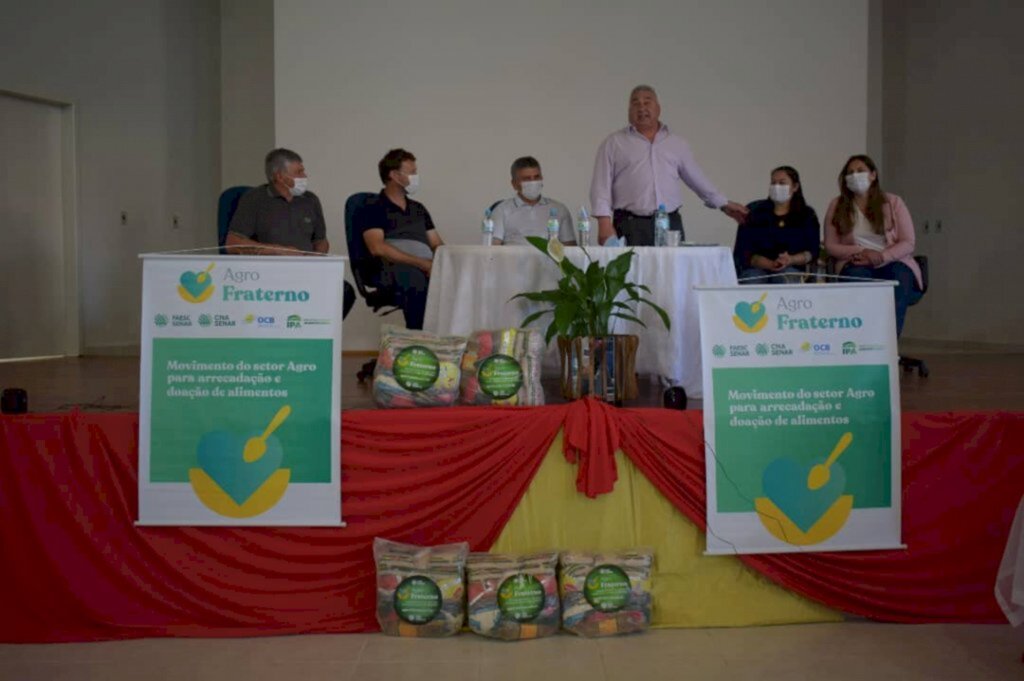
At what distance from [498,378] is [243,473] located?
0.75 m

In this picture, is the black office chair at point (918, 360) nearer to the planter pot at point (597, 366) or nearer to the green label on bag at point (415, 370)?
the planter pot at point (597, 366)

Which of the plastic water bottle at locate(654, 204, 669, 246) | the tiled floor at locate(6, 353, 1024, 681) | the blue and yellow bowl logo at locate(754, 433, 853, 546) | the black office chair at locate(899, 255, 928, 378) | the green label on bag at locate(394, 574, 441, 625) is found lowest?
the tiled floor at locate(6, 353, 1024, 681)

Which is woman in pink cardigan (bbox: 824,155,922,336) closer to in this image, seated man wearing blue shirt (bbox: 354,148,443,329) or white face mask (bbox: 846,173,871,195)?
white face mask (bbox: 846,173,871,195)

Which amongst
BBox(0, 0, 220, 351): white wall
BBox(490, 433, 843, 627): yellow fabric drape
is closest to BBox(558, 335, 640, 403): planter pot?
BBox(490, 433, 843, 627): yellow fabric drape

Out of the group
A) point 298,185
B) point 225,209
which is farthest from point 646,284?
point 225,209

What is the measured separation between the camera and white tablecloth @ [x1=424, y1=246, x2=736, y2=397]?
3.64 metres

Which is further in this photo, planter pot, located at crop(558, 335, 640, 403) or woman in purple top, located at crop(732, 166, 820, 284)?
woman in purple top, located at crop(732, 166, 820, 284)

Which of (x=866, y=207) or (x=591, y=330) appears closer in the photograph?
(x=591, y=330)

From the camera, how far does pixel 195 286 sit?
274cm

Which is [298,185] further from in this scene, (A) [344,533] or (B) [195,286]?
(A) [344,533]

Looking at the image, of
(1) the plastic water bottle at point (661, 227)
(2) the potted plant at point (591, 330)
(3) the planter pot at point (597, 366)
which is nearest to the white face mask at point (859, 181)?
(1) the plastic water bottle at point (661, 227)

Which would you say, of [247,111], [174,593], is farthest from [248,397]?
[247,111]

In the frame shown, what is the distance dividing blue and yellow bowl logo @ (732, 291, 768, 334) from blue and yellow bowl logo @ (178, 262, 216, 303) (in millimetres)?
1432

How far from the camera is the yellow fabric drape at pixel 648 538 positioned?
9.19ft
